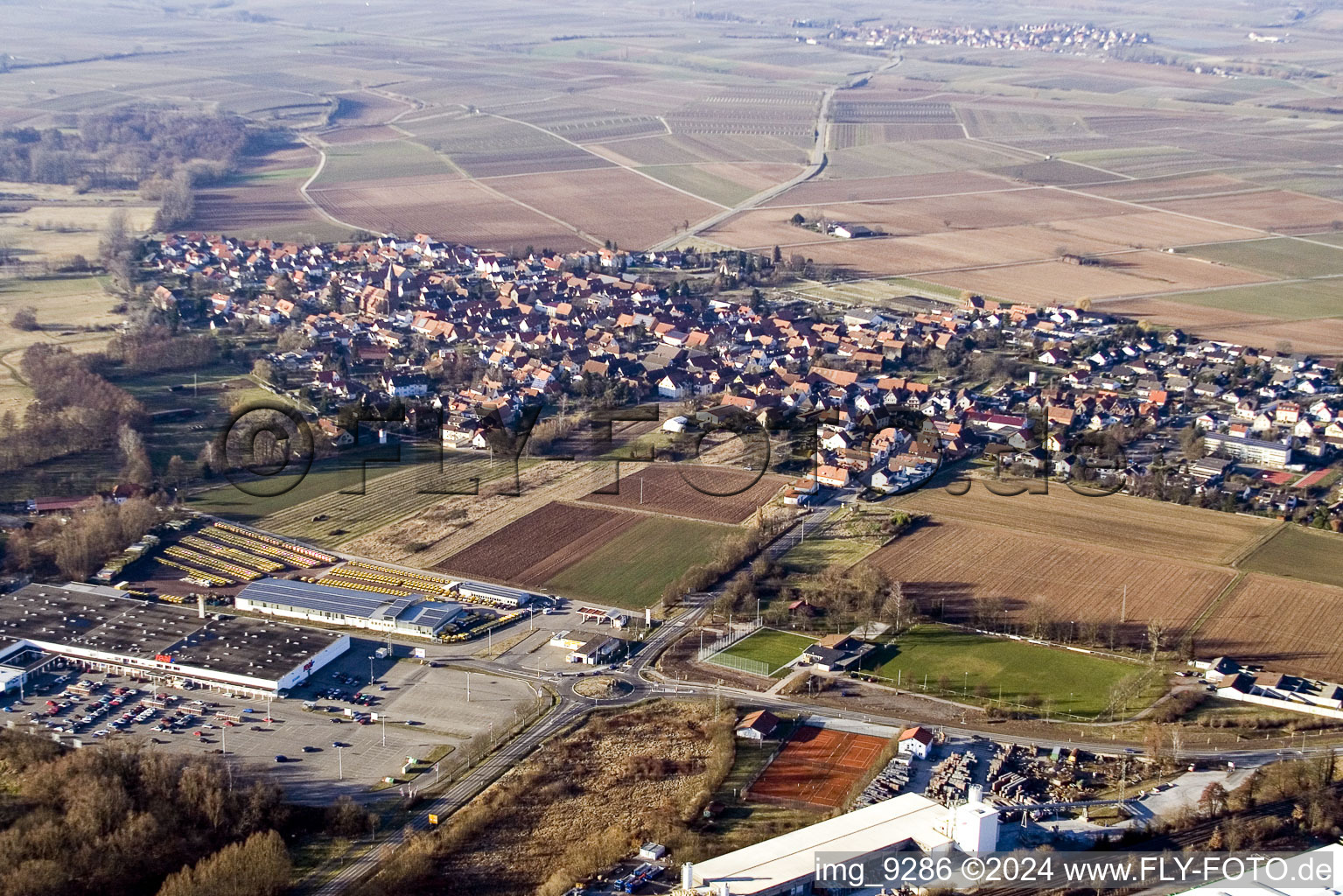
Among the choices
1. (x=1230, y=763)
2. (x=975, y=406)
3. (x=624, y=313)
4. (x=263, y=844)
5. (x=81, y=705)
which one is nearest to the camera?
(x=263, y=844)

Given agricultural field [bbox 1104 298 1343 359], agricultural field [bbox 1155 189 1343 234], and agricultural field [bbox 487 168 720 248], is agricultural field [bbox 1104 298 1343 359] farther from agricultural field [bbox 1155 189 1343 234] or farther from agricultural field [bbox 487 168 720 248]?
agricultural field [bbox 487 168 720 248]

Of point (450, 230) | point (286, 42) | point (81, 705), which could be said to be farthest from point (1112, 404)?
point (286, 42)

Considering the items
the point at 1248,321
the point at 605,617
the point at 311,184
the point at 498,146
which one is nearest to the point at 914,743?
the point at 605,617

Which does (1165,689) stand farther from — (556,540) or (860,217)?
(860,217)

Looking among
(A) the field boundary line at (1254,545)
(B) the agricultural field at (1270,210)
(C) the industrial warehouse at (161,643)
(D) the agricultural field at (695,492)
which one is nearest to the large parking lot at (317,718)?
(C) the industrial warehouse at (161,643)

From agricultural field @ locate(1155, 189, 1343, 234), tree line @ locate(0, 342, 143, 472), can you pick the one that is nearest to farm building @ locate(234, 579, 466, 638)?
tree line @ locate(0, 342, 143, 472)

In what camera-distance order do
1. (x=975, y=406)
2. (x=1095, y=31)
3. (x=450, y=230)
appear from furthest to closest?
(x=1095, y=31)
(x=450, y=230)
(x=975, y=406)
